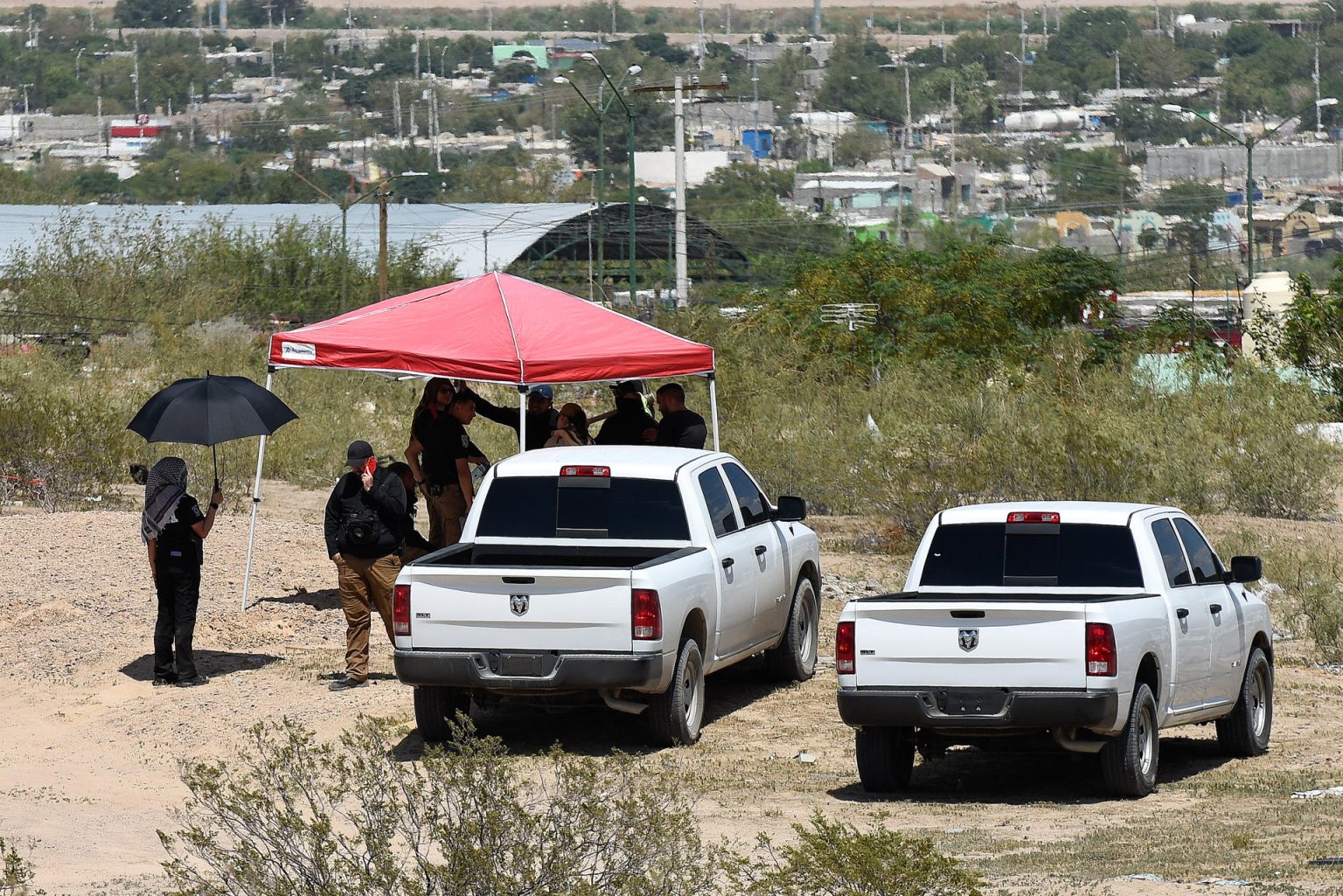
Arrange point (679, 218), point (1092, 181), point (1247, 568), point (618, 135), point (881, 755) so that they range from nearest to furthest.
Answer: point (881, 755) < point (1247, 568) < point (679, 218) < point (1092, 181) < point (618, 135)

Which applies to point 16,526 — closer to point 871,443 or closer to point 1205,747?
point 871,443

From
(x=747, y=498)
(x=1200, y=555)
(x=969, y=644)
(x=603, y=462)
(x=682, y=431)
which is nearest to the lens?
(x=969, y=644)

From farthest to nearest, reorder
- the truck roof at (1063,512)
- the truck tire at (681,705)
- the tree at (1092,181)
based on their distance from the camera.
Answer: the tree at (1092,181)
the truck tire at (681,705)
the truck roof at (1063,512)

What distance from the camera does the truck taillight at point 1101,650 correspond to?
32.1 feet

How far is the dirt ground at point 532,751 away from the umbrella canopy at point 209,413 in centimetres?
185

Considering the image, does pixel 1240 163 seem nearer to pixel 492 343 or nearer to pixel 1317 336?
pixel 1317 336

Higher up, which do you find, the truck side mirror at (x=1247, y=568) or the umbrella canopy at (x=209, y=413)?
the umbrella canopy at (x=209, y=413)

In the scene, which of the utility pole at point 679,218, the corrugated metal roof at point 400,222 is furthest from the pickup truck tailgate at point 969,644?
the corrugated metal roof at point 400,222

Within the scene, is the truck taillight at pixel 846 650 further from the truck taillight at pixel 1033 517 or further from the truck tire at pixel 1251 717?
the truck tire at pixel 1251 717

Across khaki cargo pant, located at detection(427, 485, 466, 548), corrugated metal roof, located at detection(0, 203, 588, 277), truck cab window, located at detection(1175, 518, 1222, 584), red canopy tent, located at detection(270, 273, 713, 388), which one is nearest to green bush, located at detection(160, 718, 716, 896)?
truck cab window, located at detection(1175, 518, 1222, 584)

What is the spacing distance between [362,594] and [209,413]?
1887 millimetres

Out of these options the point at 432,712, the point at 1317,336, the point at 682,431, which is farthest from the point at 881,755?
the point at 1317,336

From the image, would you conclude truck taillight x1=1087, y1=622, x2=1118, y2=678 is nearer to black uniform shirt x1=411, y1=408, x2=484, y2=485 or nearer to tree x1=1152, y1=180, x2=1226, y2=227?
black uniform shirt x1=411, y1=408, x2=484, y2=485

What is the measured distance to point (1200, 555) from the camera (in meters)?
11.5
